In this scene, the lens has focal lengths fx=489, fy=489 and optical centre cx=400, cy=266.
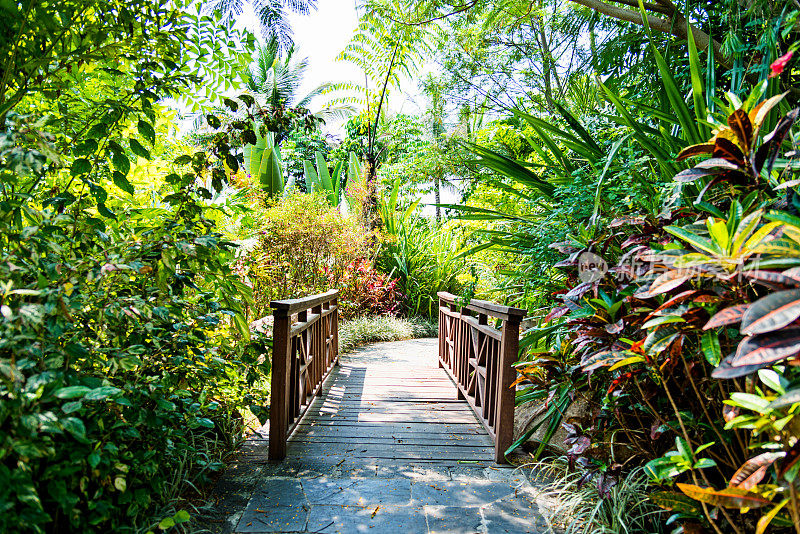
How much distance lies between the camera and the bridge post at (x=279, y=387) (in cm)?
283

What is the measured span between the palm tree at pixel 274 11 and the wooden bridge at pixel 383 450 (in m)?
6.01

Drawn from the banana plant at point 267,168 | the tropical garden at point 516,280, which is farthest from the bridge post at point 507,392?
the banana plant at point 267,168

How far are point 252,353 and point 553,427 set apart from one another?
1.65m

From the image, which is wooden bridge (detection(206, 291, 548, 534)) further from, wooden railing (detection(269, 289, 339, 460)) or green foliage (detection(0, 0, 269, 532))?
green foliage (detection(0, 0, 269, 532))

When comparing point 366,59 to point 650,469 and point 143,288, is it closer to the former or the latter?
point 143,288

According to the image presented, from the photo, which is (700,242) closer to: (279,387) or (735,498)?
(735,498)

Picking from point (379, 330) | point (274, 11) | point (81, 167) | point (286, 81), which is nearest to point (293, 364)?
point (81, 167)

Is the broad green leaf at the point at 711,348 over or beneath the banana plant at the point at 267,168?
beneath

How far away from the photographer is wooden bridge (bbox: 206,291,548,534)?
220 centimetres

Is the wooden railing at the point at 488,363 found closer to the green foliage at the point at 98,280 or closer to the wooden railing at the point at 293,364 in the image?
the wooden railing at the point at 293,364

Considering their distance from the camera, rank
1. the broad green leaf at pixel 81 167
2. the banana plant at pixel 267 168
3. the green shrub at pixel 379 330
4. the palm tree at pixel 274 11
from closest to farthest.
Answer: the broad green leaf at pixel 81 167
the green shrub at pixel 379 330
the palm tree at pixel 274 11
the banana plant at pixel 267 168

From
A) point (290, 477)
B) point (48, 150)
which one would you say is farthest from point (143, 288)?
point (290, 477)

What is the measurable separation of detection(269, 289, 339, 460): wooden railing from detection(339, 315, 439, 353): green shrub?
2408 mm

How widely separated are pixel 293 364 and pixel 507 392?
1.41 m
